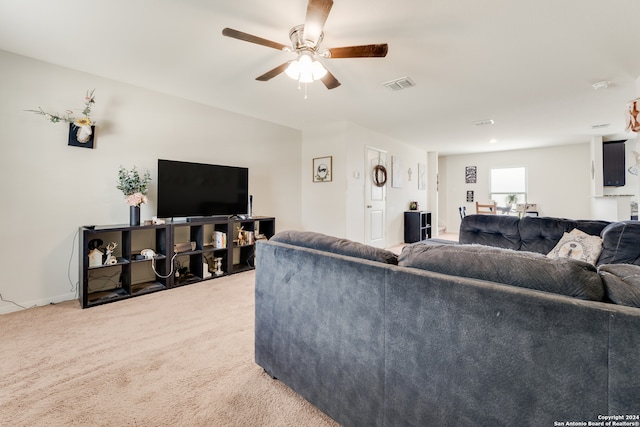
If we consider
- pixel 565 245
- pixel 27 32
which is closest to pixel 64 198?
pixel 27 32

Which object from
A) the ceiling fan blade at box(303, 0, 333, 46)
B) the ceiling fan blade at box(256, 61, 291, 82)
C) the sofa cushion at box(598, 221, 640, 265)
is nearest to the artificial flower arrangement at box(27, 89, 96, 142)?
the ceiling fan blade at box(256, 61, 291, 82)

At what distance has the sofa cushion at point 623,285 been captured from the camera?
2.33ft

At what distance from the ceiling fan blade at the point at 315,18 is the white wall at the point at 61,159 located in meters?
2.44

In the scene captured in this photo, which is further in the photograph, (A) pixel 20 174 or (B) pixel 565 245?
(A) pixel 20 174

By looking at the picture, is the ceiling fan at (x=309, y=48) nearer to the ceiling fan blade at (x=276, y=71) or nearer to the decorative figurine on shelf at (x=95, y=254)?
the ceiling fan blade at (x=276, y=71)

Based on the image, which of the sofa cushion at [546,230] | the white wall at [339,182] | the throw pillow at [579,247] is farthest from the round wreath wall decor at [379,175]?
the throw pillow at [579,247]

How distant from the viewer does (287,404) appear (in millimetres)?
1424

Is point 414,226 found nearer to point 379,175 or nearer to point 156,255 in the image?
point 379,175

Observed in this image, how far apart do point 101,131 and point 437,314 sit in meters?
3.76

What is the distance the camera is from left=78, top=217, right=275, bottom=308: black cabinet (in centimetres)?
280

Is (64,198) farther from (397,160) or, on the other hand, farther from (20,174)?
(397,160)

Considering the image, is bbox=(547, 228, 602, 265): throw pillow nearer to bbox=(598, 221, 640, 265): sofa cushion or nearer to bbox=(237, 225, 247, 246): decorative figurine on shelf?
bbox=(598, 221, 640, 265): sofa cushion

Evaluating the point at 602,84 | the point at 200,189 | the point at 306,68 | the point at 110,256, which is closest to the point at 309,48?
the point at 306,68

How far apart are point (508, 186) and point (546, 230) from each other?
6104mm
